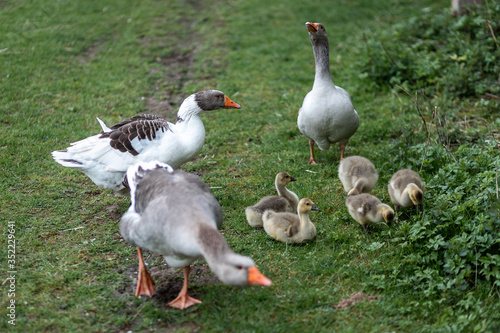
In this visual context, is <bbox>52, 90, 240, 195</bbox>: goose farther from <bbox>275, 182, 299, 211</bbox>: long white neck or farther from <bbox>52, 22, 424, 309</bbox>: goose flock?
<bbox>275, 182, 299, 211</bbox>: long white neck

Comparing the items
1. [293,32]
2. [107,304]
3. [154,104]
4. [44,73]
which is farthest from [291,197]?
[293,32]

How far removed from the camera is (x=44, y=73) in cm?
1049

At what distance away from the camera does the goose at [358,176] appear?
6086mm

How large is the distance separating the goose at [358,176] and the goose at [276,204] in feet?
2.32

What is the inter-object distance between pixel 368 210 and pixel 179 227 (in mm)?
2380

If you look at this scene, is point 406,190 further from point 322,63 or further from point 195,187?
point 322,63

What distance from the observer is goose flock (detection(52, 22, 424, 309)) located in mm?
4090

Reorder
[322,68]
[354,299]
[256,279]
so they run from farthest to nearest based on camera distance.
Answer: [322,68], [354,299], [256,279]

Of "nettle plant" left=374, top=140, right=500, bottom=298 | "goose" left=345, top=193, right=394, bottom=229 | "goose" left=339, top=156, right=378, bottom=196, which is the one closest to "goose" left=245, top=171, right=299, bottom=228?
"goose" left=339, top=156, right=378, bottom=196

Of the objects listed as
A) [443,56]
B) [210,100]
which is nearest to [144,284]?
[210,100]

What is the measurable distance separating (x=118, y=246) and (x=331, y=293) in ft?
A: 7.98

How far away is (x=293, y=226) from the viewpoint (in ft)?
17.9

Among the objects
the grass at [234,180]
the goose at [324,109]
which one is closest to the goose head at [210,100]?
the grass at [234,180]

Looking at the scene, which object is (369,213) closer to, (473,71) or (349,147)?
(349,147)
